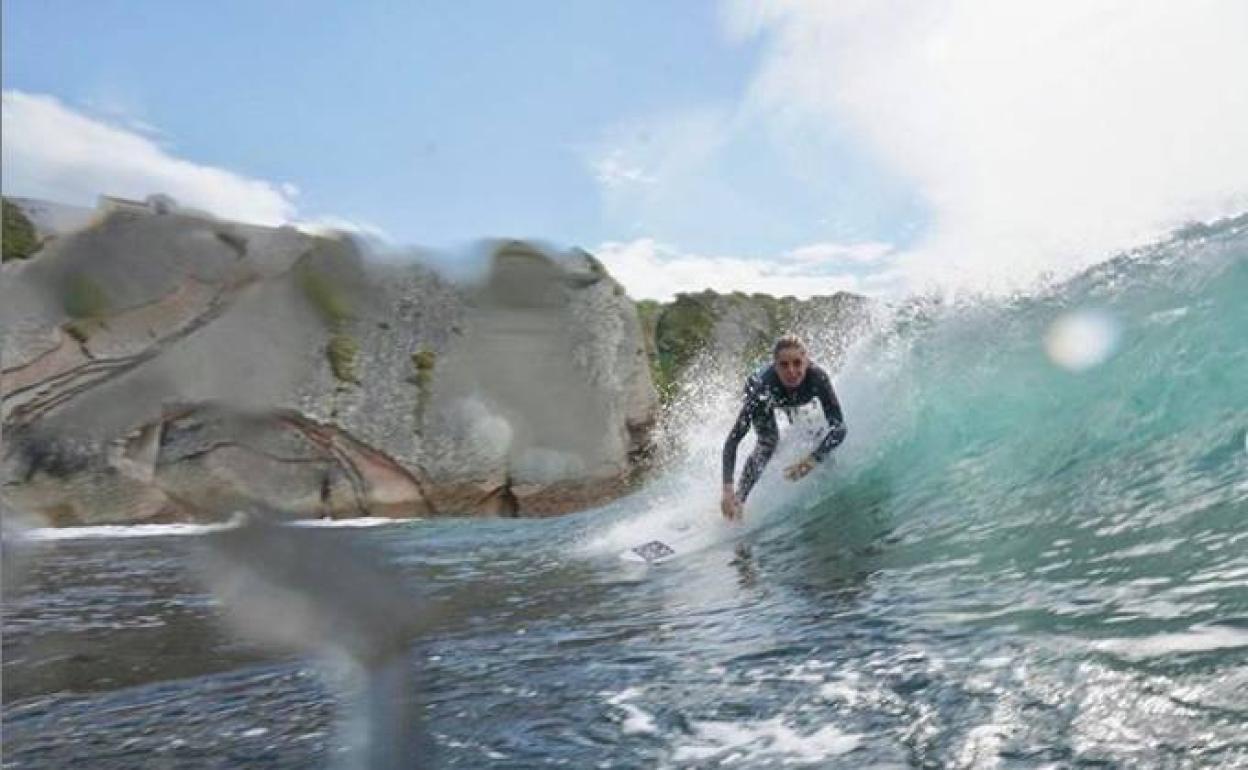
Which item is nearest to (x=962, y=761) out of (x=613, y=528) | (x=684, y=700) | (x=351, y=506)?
(x=684, y=700)

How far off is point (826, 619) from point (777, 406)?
3888 millimetres

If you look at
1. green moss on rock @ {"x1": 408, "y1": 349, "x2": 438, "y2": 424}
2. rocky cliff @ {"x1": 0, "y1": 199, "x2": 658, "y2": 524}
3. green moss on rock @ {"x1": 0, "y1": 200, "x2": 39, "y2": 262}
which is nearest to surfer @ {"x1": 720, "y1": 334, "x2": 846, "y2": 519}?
rocky cliff @ {"x1": 0, "y1": 199, "x2": 658, "y2": 524}

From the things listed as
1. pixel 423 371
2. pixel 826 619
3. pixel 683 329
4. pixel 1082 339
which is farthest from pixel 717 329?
pixel 826 619

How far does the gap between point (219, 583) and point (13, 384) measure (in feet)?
71.9

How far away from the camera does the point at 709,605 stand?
4391 millimetres

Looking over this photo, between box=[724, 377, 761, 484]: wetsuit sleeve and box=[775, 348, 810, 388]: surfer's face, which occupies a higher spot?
box=[775, 348, 810, 388]: surfer's face

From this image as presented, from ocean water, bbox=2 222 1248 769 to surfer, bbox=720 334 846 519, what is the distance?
371 mm

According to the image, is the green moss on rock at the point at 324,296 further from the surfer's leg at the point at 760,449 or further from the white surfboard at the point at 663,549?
the surfer's leg at the point at 760,449

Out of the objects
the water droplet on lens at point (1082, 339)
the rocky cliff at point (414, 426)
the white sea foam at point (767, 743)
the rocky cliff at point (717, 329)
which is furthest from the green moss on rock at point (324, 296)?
the rocky cliff at point (717, 329)

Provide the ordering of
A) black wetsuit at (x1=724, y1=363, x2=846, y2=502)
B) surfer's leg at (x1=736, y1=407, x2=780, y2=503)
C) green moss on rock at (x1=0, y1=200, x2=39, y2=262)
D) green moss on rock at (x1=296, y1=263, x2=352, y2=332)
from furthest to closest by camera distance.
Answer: surfer's leg at (x1=736, y1=407, x2=780, y2=503) → black wetsuit at (x1=724, y1=363, x2=846, y2=502) → green moss on rock at (x1=296, y1=263, x2=352, y2=332) → green moss on rock at (x1=0, y1=200, x2=39, y2=262)

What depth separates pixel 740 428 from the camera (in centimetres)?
715

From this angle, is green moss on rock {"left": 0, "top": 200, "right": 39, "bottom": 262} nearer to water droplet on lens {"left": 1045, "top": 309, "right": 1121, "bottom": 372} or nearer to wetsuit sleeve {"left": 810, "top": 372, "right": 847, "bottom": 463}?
wetsuit sleeve {"left": 810, "top": 372, "right": 847, "bottom": 463}

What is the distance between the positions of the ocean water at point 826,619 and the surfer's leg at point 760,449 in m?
0.32

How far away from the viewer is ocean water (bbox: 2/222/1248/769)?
6.82 ft
